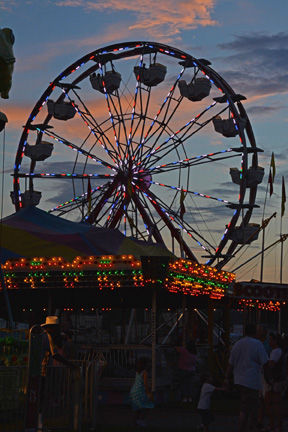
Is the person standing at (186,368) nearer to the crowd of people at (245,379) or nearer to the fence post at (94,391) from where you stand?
the crowd of people at (245,379)

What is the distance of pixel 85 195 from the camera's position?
139 ft

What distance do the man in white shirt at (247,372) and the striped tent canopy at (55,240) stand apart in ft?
43.3

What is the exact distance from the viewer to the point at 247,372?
545 inches

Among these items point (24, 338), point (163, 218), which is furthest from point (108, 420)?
point (163, 218)

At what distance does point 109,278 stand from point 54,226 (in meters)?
7.29

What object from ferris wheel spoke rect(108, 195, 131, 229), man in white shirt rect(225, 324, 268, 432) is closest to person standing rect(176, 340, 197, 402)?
man in white shirt rect(225, 324, 268, 432)

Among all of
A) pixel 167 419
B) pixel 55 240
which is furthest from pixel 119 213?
pixel 167 419

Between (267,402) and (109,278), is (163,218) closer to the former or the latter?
(109,278)

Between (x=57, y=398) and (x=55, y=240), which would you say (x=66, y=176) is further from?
(x=57, y=398)

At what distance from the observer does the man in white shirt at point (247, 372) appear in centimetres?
1385

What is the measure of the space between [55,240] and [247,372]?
14.8 meters

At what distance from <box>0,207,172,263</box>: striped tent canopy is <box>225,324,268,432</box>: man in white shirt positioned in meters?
13.2

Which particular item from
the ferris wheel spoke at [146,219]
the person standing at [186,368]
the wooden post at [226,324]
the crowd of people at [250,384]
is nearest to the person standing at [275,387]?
the crowd of people at [250,384]

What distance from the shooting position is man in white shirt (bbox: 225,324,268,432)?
45.4ft
